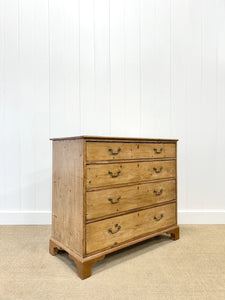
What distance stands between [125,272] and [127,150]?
2.66 feet

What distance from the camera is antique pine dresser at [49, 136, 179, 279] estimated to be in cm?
126

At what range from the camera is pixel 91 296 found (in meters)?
1.07

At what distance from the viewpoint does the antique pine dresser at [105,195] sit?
126cm

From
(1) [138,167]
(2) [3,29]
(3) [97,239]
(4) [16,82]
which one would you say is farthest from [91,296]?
(2) [3,29]

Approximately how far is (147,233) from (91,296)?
2.19 ft

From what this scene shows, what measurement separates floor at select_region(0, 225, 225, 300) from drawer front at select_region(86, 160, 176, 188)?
1.87ft

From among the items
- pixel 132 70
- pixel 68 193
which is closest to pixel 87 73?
pixel 132 70

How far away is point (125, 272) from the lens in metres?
1.28

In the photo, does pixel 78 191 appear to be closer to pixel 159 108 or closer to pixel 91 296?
pixel 91 296

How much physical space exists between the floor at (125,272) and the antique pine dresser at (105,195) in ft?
0.36

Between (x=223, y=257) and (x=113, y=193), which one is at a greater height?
(x=113, y=193)

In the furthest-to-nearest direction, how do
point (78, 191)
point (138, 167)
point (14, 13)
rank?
point (14, 13), point (138, 167), point (78, 191)

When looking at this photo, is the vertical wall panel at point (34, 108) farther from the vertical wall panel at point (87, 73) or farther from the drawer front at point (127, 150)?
the drawer front at point (127, 150)

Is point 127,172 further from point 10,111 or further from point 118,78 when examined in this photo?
point 10,111
